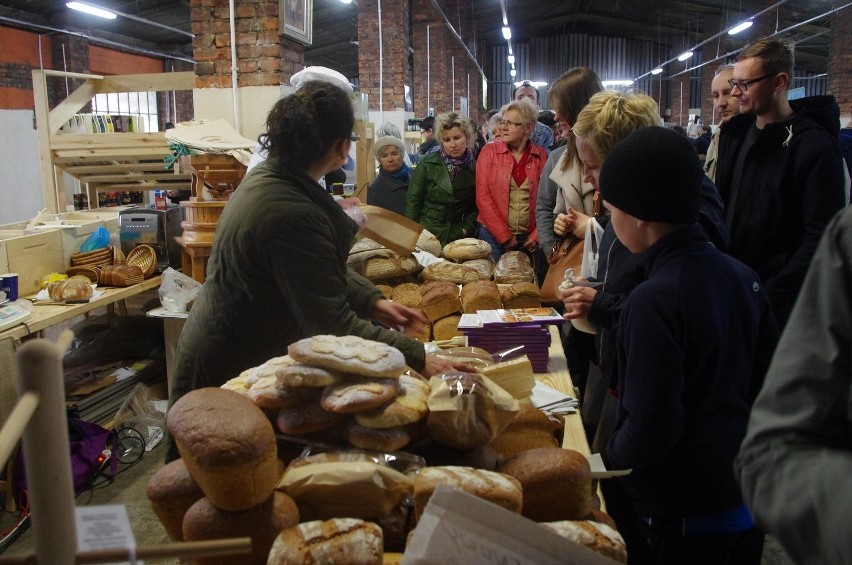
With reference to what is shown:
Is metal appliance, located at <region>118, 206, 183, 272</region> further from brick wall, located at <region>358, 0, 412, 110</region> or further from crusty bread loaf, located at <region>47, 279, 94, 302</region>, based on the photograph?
brick wall, located at <region>358, 0, 412, 110</region>

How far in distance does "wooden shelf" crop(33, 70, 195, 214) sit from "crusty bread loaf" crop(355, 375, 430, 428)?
4.07 metres

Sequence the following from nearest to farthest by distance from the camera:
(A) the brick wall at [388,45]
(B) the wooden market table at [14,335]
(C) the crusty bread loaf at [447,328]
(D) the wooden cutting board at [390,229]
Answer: (D) the wooden cutting board at [390,229], (C) the crusty bread loaf at [447,328], (B) the wooden market table at [14,335], (A) the brick wall at [388,45]

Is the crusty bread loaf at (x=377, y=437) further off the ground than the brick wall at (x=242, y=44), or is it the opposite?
the brick wall at (x=242, y=44)

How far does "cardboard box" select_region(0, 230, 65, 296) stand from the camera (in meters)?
3.67

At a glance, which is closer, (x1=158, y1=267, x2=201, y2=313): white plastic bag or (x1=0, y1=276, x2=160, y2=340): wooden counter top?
(x1=0, y1=276, x2=160, y2=340): wooden counter top

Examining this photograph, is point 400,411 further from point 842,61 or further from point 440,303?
point 842,61

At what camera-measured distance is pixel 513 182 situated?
14.3ft

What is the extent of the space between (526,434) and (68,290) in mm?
3038

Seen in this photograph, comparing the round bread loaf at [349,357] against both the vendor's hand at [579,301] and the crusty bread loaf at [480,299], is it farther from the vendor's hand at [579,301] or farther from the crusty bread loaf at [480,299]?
the crusty bread loaf at [480,299]

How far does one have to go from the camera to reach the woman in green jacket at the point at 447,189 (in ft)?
15.1

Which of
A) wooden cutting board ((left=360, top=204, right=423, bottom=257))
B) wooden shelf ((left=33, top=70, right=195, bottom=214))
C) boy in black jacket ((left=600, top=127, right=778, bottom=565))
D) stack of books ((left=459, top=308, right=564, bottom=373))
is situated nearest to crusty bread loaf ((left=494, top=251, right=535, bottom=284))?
wooden cutting board ((left=360, top=204, right=423, bottom=257))

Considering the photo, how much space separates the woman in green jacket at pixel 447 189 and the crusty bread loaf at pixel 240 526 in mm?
3608

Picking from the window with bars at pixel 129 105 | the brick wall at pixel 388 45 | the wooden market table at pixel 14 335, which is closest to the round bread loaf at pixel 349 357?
the wooden market table at pixel 14 335

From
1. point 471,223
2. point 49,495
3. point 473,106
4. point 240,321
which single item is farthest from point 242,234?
point 473,106
